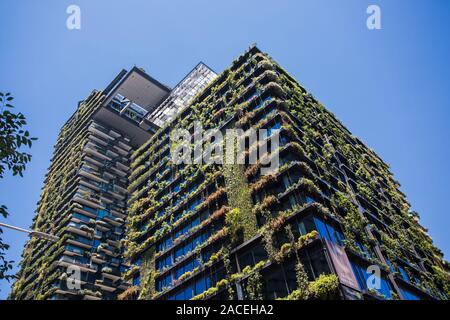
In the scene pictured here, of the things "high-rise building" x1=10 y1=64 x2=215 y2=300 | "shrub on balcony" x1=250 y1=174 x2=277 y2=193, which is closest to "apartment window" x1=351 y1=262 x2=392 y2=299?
"shrub on balcony" x1=250 y1=174 x2=277 y2=193

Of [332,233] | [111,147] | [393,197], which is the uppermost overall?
[111,147]

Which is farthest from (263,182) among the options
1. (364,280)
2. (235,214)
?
(364,280)

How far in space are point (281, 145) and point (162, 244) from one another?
18048 mm

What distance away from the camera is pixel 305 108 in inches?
1719

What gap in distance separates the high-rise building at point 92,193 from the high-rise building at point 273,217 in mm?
6877

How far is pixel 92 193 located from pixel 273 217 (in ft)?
125

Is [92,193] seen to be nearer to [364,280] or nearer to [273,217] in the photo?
[273,217]

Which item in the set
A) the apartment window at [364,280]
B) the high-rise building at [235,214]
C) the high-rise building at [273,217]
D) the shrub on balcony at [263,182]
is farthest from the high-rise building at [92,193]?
the apartment window at [364,280]

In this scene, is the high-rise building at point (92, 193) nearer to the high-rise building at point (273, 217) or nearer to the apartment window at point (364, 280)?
the high-rise building at point (273, 217)

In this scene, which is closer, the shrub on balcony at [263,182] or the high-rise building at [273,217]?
the high-rise building at [273,217]

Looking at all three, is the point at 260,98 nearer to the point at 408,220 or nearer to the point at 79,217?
the point at 408,220

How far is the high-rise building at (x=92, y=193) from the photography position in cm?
4628
